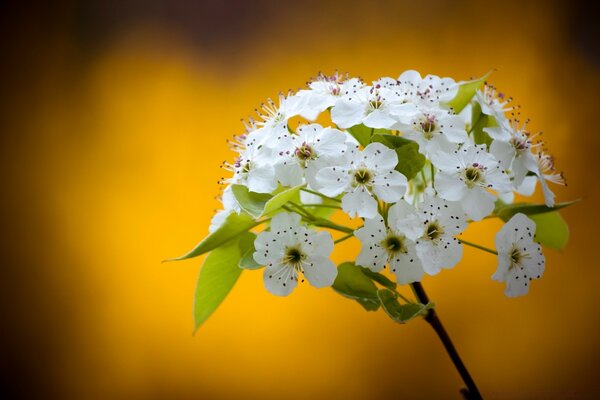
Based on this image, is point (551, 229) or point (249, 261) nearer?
point (249, 261)

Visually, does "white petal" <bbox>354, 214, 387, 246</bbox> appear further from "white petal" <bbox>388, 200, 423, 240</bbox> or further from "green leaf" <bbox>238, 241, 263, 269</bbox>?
"green leaf" <bbox>238, 241, 263, 269</bbox>

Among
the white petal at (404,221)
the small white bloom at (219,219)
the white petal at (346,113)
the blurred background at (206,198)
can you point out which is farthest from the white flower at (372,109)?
the blurred background at (206,198)

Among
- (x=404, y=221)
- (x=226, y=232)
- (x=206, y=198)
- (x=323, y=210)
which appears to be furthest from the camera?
(x=206, y=198)

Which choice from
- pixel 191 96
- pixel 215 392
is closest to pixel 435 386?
pixel 215 392

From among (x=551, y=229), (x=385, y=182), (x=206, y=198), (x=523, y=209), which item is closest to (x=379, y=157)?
(x=385, y=182)

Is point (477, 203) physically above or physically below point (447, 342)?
above

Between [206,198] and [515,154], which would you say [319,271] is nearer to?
[515,154]

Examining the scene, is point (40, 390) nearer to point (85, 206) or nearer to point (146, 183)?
point (85, 206)

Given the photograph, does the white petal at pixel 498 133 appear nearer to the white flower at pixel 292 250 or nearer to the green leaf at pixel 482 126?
the green leaf at pixel 482 126

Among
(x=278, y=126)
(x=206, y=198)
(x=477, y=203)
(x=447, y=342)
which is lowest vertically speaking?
(x=447, y=342)
